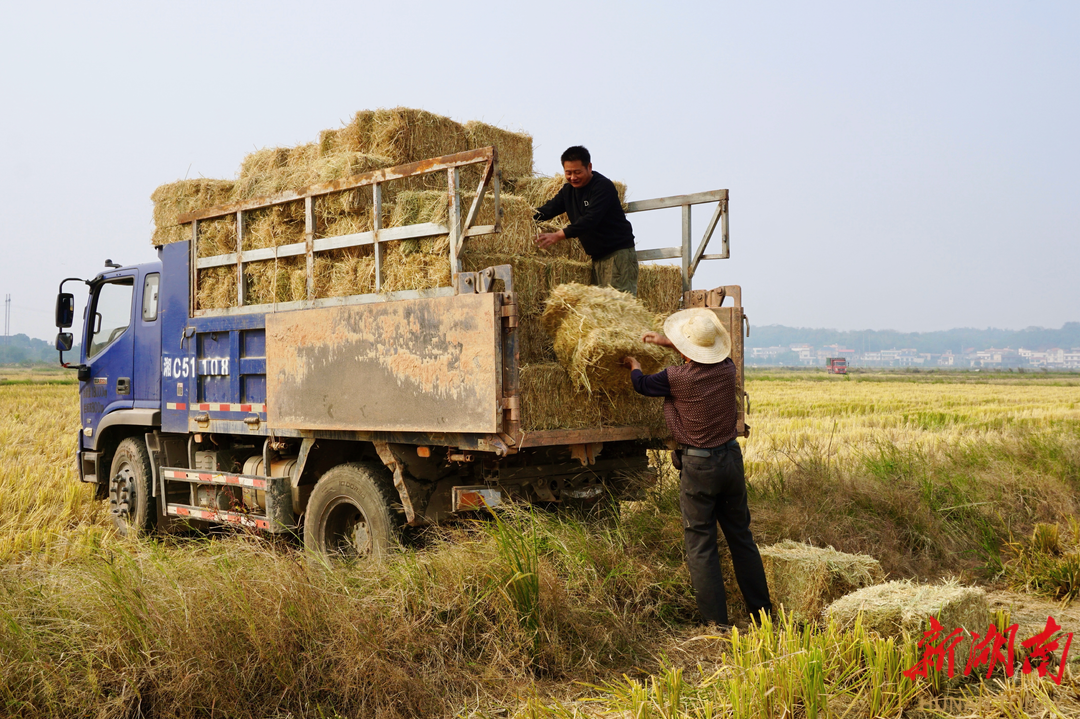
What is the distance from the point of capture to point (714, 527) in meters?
5.59

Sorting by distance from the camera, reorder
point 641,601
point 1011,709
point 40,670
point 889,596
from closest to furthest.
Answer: point 1011,709, point 40,670, point 889,596, point 641,601

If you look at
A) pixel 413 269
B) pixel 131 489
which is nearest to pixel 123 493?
pixel 131 489

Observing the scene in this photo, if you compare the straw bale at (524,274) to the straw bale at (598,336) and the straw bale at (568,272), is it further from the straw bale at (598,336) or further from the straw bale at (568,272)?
→ the straw bale at (598,336)

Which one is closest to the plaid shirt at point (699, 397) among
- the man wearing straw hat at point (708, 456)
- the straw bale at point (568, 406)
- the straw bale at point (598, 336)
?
the man wearing straw hat at point (708, 456)

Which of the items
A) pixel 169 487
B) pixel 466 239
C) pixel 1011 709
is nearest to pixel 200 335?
pixel 169 487

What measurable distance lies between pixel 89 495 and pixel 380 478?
5.28m

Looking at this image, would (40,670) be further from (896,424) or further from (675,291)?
(896,424)

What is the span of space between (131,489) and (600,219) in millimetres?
5792

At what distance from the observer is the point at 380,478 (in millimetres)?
6500

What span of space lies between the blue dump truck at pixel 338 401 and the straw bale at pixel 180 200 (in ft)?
0.99

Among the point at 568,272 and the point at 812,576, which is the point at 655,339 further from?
the point at 812,576

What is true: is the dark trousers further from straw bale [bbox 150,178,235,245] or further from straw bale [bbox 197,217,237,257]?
straw bale [bbox 150,178,235,245]

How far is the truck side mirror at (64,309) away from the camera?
930 centimetres

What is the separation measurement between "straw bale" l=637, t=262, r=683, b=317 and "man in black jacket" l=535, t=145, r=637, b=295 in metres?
0.43
